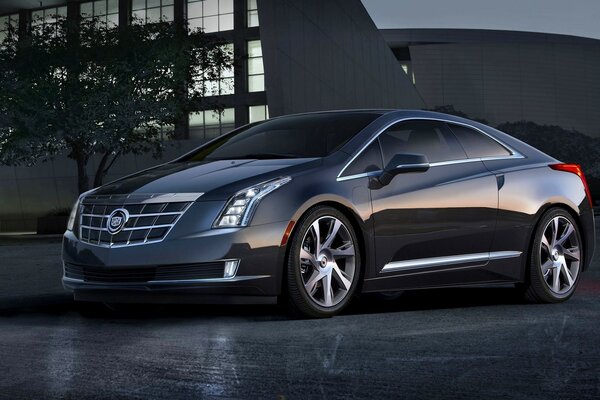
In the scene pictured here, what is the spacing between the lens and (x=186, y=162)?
8070 mm

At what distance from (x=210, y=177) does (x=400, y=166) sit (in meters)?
1.47

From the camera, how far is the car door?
7.23 metres

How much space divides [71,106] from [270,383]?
30.4 meters

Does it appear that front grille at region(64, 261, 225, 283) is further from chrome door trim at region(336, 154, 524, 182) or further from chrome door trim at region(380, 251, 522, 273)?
chrome door trim at region(380, 251, 522, 273)

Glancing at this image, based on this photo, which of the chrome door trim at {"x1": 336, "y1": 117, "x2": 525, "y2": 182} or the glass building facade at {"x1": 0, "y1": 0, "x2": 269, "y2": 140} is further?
the glass building facade at {"x1": 0, "y1": 0, "x2": 269, "y2": 140}

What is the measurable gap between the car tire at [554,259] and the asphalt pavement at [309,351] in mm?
182

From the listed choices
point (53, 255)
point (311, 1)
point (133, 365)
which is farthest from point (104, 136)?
point (133, 365)

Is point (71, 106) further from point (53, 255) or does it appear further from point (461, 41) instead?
point (461, 41)

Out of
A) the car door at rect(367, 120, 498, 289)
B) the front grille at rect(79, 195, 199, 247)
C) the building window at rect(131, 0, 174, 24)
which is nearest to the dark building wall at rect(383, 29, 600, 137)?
the building window at rect(131, 0, 174, 24)

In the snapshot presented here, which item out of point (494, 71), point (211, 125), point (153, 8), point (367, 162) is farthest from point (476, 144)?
point (494, 71)

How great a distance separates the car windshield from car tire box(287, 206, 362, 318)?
672 millimetres

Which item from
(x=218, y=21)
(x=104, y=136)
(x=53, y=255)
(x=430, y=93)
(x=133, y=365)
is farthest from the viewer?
(x=430, y=93)

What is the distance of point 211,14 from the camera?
50062mm

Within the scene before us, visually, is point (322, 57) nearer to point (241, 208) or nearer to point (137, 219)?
point (137, 219)
